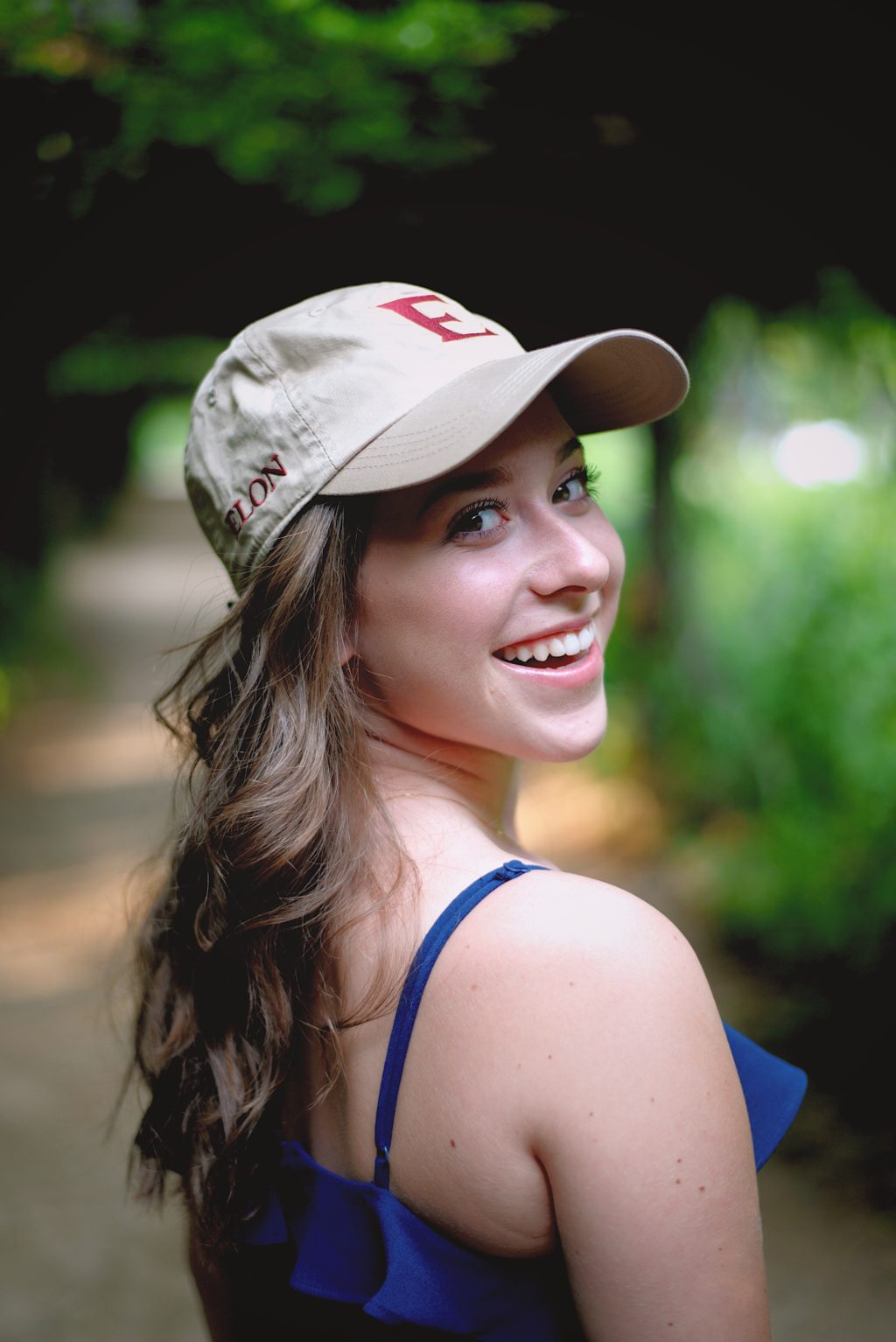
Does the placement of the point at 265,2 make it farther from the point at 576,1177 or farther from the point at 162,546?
the point at 162,546

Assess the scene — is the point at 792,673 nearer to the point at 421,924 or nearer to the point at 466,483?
the point at 466,483

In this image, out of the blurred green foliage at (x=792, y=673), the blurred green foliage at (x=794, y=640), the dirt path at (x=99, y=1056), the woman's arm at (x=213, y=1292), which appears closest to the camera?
the woman's arm at (x=213, y=1292)

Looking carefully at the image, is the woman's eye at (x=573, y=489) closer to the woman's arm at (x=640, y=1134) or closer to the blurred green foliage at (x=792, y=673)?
the woman's arm at (x=640, y=1134)

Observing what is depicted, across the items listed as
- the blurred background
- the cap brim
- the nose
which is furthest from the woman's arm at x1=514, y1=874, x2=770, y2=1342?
the blurred background

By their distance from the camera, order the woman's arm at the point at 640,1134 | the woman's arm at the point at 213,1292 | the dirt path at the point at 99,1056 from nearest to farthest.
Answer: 1. the woman's arm at the point at 640,1134
2. the woman's arm at the point at 213,1292
3. the dirt path at the point at 99,1056

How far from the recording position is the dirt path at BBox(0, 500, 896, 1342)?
294 cm

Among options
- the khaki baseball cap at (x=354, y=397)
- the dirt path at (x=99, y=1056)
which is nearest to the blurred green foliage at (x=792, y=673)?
the dirt path at (x=99, y=1056)

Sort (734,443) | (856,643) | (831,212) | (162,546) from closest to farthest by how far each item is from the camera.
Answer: (831,212)
(856,643)
(734,443)
(162,546)

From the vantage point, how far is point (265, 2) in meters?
2.29

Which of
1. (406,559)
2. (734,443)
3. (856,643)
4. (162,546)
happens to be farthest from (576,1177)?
(162,546)

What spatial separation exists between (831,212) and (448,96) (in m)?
0.97

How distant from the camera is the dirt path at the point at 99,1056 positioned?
2938 millimetres

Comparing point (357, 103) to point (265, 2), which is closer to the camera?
point (265, 2)

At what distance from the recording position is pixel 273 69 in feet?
8.18
